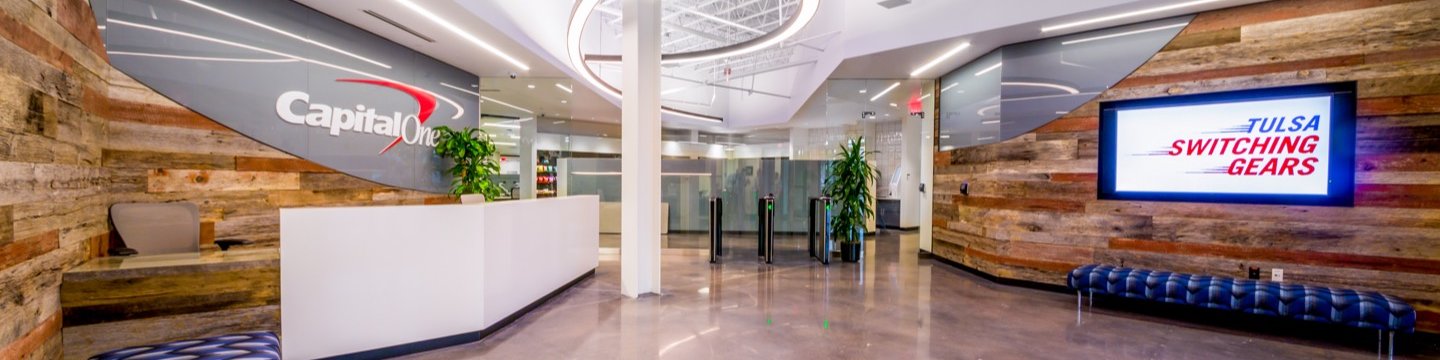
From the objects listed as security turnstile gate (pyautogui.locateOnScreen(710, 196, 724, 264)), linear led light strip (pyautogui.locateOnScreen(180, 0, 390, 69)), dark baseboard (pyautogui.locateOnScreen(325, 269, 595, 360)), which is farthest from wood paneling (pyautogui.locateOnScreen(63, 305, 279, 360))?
security turnstile gate (pyautogui.locateOnScreen(710, 196, 724, 264))

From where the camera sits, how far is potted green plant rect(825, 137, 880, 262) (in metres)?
6.84

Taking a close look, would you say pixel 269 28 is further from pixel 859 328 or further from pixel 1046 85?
pixel 1046 85

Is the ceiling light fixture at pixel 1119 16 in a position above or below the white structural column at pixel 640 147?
above

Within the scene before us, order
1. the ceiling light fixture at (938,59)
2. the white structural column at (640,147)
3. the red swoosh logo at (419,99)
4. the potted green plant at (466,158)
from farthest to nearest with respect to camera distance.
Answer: the potted green plant at (466,158)
the ceiling light fixture at (938,59)
the red swoosh logo at (419,99)
the white structural column at (640,147)

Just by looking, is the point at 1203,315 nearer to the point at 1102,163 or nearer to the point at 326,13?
the point at 1102,163

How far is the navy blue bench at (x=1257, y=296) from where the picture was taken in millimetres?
3289

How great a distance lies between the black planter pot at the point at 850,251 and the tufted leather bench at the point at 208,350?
5.86 m

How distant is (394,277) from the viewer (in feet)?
10.0

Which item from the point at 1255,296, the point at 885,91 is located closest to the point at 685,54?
the point at 885,91

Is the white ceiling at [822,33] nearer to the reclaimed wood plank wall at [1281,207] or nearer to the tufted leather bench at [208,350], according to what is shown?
the reclaimed wood plank wall at [1281,207]

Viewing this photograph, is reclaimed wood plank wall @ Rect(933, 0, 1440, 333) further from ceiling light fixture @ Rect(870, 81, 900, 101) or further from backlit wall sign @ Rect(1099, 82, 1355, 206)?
ceiling light fixture @ Rect(870, 81, 900, 101)

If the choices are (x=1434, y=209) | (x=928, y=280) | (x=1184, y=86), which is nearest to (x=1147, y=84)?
(x=1184, y=86)

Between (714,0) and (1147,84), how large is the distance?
5603 millimetres

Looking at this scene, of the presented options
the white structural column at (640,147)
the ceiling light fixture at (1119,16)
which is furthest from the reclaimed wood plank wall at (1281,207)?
the white structural column at (640,147)
